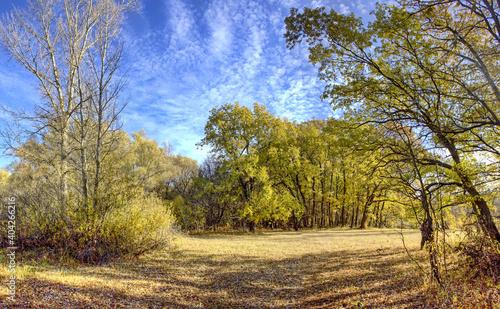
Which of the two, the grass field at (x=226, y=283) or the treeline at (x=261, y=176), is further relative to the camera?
the treeline at (x=261, y=176)

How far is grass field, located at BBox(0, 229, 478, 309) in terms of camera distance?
5.06 m

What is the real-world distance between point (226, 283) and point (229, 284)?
0.12 meters

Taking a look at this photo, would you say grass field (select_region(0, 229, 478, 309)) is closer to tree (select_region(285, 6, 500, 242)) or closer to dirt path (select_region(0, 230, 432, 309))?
dirt path (select_region(0, 230, 432, 309))

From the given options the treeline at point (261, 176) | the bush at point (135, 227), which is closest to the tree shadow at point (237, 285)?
the bush at point (135, 227)

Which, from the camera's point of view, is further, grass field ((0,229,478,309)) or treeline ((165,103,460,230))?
treeline ((165,103,460,230))

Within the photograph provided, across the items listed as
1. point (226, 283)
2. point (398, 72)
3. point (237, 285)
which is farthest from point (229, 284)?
point (398, 72)

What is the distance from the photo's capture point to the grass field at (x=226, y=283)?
5.06 meters

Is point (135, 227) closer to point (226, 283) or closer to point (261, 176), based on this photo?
point (226, 283)

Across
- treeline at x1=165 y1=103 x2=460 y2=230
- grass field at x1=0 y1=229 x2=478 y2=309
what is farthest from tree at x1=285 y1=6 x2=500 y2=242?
treeline at x1=165 y1=103 x2=460 y2=230

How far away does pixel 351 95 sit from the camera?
28.5 ft

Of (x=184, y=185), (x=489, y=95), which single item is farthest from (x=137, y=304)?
(x=184, y=185)

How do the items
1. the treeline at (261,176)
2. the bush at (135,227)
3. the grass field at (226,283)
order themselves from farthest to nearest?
the treeline at (261,176), the bush at (135,227), the grass field at (226,283)

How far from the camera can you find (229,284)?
720 centimetres

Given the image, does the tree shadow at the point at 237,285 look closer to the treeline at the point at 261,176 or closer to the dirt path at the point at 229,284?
the dirt path at the point at 229,284
